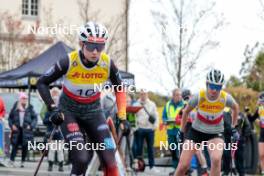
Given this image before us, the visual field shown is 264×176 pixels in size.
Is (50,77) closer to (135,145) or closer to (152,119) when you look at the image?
(152,119)

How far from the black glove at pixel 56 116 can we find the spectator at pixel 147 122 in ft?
31.7

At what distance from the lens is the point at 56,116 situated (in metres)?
10.1

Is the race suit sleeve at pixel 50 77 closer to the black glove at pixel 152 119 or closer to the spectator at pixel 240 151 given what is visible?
the spectator at pixel 240 151

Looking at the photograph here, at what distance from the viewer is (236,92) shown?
29.6 meters

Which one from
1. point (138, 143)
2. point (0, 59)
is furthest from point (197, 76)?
point (138, 143)

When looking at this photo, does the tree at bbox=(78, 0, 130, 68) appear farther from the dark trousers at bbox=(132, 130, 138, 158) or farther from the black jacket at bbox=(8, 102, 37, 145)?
the black jacket at bbox=(8, 102, 37, 145)

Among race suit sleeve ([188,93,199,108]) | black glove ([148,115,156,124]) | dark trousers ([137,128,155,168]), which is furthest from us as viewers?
dark trousers ([137,128,155,168])

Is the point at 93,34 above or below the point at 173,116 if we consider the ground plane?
above

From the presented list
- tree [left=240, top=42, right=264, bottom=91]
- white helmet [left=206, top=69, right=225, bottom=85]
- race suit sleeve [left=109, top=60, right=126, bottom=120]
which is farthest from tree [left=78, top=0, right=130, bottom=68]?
race suit sleeve [left=109, top=60, right=126, bottom=120]

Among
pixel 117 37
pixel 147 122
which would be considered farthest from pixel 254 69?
pixel 147 122

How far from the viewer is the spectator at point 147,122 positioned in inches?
787

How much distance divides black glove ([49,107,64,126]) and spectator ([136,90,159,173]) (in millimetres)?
9655

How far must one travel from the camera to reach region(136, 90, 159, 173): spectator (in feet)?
65.6

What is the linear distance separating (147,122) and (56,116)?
1025 cm
